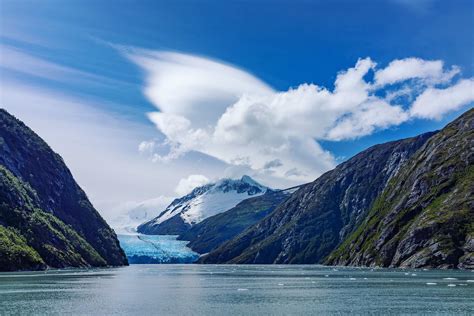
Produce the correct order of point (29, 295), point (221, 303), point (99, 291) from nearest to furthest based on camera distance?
1. point (221, 303)
2. point (29, 295)
3. point (99, 291)

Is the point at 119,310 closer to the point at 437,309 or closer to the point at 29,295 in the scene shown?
the point at 29,295

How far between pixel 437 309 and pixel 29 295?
225 feet

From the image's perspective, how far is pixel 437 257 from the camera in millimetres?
196625

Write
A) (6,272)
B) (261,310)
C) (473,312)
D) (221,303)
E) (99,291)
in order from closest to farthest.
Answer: (473,312)
(261,310)
(221,303)
(99,291)
(6,272)

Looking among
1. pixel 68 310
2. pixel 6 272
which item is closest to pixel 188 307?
pixel 68 310

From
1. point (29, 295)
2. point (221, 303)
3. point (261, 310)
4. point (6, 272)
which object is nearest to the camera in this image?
point (261, 310)

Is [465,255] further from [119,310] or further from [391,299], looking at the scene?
[119,310]

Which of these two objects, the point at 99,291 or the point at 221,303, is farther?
the point at 99,291

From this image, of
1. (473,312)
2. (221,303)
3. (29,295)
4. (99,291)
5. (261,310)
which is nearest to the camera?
(473,312)

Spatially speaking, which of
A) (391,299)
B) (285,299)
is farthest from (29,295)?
(391,299)

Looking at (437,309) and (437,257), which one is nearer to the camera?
(437,309)

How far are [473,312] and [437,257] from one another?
135 m

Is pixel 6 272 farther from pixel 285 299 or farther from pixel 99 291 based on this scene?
pixel 285 299

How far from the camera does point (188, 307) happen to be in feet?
267
